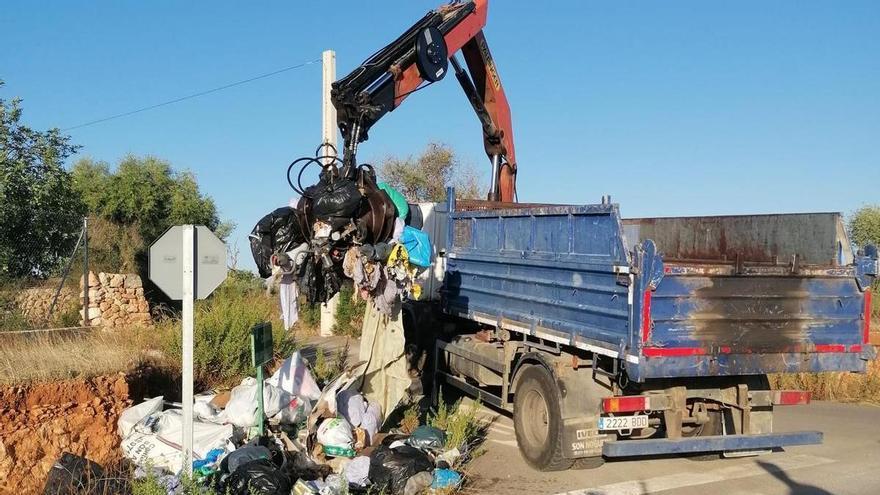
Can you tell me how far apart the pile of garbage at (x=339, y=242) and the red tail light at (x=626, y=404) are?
7.22 ft

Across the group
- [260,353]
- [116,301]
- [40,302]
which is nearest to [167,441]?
[260,353]

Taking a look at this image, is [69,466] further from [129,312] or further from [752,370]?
[129,312]

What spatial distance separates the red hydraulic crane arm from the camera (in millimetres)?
8047

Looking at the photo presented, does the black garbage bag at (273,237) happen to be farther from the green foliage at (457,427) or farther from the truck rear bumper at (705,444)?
the truck rear bumper at (705,444)

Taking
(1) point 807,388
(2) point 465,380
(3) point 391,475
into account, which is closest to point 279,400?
(3) point 391,475

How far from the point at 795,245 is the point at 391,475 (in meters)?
4.77

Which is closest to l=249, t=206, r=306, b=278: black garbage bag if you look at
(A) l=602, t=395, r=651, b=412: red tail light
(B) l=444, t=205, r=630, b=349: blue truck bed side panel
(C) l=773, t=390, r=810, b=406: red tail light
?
(B) l=444, t=205, r=630, b=349: blue truck bed side panel

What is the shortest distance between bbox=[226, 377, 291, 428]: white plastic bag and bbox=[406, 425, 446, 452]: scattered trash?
4.71 feet

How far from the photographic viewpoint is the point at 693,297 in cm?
605

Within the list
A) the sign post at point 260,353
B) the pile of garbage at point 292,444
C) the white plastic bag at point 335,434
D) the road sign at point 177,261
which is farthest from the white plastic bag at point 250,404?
the road sign at point 177,261

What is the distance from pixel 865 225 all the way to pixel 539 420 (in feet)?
91.3

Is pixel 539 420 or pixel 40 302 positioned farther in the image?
pixel 40 302

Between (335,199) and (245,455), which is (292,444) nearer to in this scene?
→ (245,455)

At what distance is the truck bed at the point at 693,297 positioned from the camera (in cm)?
596
